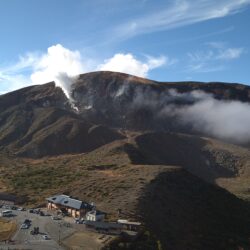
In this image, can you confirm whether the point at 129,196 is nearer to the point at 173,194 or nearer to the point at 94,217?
the point at 173,194

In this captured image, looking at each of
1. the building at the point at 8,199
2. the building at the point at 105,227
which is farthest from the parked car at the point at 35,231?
the building at the point at 8,199

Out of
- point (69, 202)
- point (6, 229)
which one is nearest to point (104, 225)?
point (6, 229)

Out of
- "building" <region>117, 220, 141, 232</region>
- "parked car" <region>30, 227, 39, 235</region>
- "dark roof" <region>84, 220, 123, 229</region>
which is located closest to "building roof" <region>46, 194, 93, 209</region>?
"dark roof" <region>84, 220, 123, 229</region>

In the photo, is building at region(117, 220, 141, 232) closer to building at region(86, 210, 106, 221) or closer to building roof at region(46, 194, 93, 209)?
building at region(86, 210, 106, 221)

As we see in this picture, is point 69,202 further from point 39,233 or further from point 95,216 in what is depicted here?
point 39,233

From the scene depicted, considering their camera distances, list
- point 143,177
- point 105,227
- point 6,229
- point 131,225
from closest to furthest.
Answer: point 6,229, point 105,227, point 131,225, point 143,177
